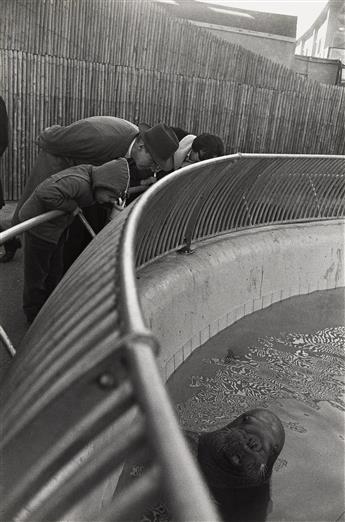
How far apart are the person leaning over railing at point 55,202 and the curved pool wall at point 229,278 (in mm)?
939

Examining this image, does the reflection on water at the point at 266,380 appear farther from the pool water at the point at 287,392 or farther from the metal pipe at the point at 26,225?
the metal pipe at the point at 26,225

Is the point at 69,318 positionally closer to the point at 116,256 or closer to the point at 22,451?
the point at 116,256

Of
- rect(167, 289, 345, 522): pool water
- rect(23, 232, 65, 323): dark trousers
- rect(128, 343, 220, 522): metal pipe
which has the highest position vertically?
rect(128, 343, 220, 522): metal pipe

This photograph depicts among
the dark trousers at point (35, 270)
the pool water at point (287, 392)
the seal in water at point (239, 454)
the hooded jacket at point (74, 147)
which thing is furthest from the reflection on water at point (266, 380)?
the hooded jacket at point (74, 147)

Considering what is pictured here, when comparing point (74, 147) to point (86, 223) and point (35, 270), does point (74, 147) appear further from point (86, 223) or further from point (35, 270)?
point (35, 270)

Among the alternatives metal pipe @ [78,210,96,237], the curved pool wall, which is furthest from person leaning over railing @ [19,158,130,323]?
the curved pool wall

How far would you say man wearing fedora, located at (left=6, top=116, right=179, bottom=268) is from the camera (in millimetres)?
5625

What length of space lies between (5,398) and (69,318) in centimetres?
58

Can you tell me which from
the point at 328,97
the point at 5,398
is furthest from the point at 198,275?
the point at 328,97

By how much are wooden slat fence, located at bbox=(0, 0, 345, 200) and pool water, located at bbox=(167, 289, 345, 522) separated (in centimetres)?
399

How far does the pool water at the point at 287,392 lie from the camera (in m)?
5.29

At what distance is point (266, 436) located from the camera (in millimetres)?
5082

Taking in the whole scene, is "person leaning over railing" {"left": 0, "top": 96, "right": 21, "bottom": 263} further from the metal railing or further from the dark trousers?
the metal railing

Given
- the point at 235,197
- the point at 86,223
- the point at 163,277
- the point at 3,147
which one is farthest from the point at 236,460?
the point at 3,147
